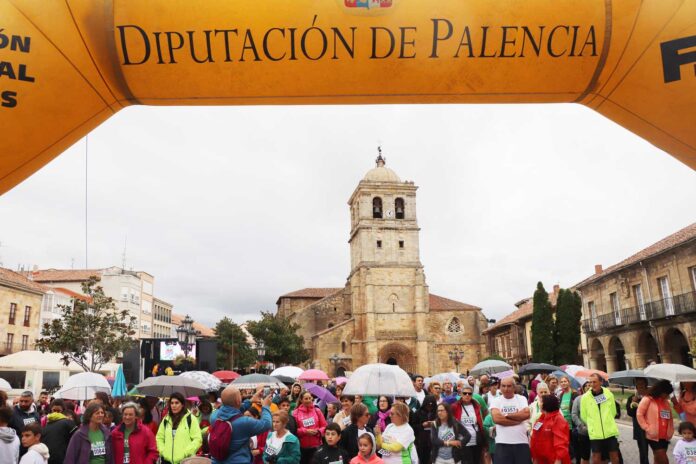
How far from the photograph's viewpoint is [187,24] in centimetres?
308

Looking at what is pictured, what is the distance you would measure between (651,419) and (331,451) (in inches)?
195

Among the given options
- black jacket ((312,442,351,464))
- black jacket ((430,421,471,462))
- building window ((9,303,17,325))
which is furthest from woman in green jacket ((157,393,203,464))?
building window ((9,303,17,325))

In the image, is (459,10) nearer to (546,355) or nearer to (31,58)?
(31,58)

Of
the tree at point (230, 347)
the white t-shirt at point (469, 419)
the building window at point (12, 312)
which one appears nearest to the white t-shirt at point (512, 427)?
the white t-shirt at point (469, 419)

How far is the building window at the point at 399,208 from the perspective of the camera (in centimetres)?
5366

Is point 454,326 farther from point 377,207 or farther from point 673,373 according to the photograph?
point 673,373

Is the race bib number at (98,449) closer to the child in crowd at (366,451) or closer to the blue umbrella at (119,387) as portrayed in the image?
the child in crowd at (366,451)

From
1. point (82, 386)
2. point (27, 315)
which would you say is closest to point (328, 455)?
point (82, 386)

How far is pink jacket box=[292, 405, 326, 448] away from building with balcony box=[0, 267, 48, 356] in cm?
3377

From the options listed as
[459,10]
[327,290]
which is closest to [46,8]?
[459,10]

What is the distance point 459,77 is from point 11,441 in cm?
604

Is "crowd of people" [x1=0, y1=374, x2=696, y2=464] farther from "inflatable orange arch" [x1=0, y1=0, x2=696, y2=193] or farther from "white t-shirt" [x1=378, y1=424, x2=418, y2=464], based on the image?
"inflatable orange arch" [x1=0, y1=0, x2=696, y2=193]

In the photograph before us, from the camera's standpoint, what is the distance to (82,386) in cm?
1052

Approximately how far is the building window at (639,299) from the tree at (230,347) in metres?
30.2
